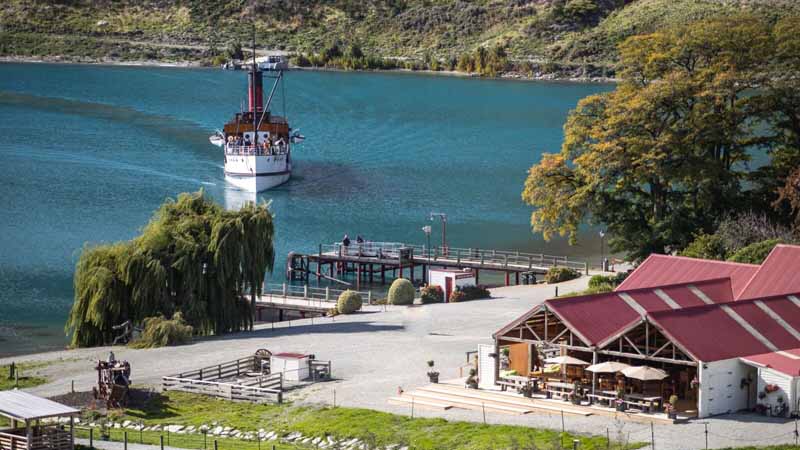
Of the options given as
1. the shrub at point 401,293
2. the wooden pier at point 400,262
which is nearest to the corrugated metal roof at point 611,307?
the shrub at point 401,293

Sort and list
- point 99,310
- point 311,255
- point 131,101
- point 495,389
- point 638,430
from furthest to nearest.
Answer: point 131,101 → point 311,255 → point 99,310 → point 495,389 → point 638,430

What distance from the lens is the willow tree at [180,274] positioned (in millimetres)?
67375

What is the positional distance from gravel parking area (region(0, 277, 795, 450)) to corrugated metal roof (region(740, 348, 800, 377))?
170 centimetres

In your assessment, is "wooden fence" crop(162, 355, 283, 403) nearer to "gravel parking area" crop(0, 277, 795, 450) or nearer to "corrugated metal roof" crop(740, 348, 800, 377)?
"gravel parking area" crop(0, 277, 795, 450)

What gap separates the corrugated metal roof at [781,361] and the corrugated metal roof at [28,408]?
68.3 ft

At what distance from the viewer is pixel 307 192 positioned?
123875 mm

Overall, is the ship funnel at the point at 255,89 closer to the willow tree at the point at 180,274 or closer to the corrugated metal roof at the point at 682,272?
the willow tree at the point at 180,274

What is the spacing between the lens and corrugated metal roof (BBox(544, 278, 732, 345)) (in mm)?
50562

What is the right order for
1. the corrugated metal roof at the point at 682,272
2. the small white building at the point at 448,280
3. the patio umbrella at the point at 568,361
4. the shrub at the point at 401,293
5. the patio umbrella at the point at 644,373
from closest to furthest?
the patio umbrella at the point at 644,373
the patio umbrella at the point at 568,361
the corrugated metal roof at the point at 682,272
the shrub at the point at 401,293
the small white building at the point at 448,280

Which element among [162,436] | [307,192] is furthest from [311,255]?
[162,436]

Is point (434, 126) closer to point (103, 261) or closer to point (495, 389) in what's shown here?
point (103, 261)

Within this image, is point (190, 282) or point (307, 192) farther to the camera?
point (307, 192)

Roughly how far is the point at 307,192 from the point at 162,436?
251ft

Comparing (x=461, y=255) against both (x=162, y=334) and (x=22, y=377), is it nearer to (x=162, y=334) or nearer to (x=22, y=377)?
(x=162, y=334)
